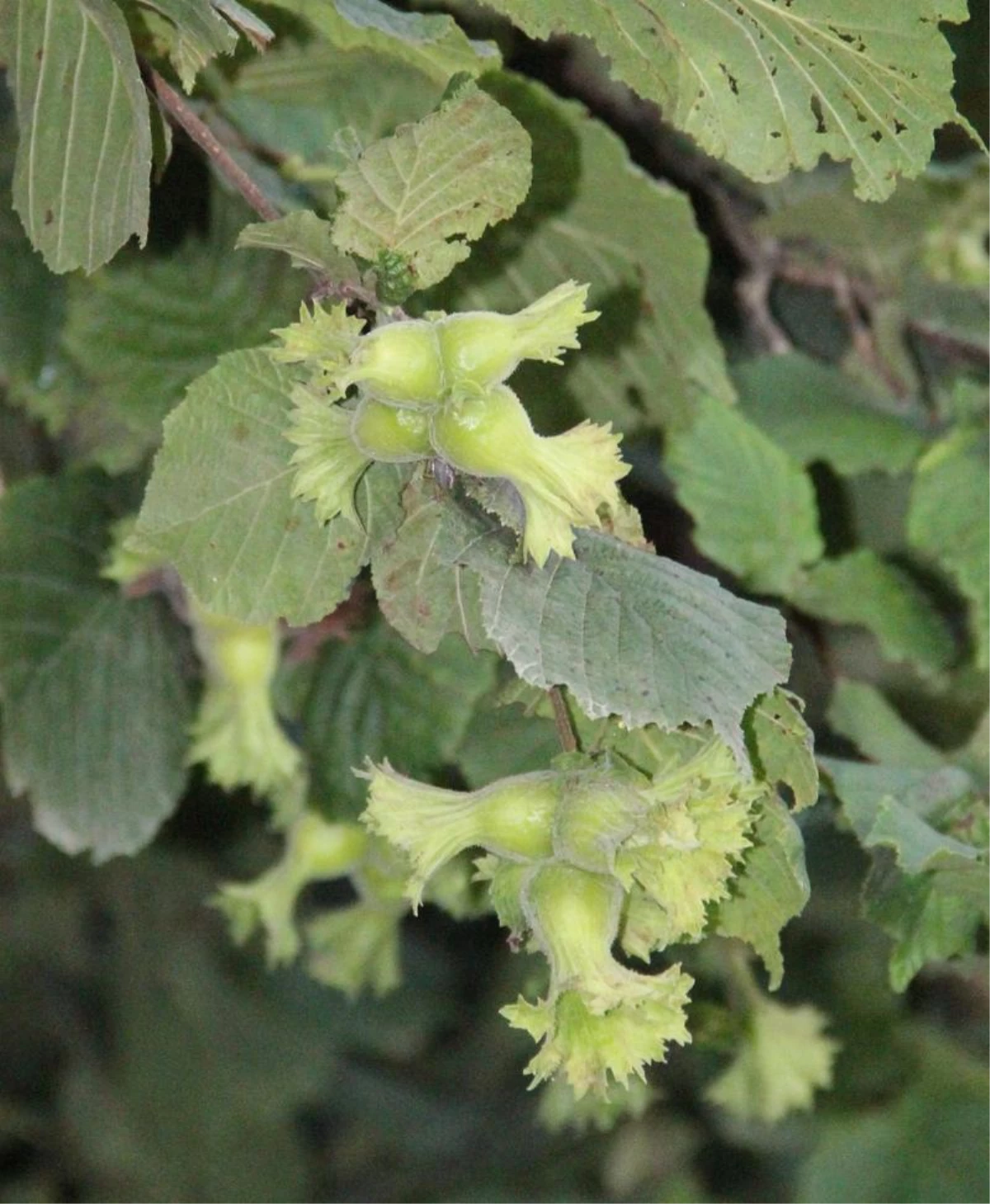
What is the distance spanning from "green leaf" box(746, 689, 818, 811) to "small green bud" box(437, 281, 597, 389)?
0.64 ft

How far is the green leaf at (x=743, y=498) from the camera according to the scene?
1137 millimetres

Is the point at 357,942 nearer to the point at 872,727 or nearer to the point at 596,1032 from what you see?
the point at 872,727

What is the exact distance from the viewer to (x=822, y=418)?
1.25 m

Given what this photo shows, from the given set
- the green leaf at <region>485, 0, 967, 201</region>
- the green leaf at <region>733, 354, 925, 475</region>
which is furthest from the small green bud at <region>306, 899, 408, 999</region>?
the green leaf at <region>485, 0, 967, 201</region>

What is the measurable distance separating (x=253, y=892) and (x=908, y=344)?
739 mm

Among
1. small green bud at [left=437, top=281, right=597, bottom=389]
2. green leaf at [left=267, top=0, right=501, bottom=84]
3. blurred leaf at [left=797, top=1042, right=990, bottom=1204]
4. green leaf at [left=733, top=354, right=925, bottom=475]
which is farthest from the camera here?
blurred leaf at [left=797, top=1042, right=990, bottom=1204]

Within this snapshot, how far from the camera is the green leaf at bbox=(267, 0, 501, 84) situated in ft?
2.39

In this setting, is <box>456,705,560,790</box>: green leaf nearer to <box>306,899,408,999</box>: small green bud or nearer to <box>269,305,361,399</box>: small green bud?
<box>306,899,408,999</box>: small green bud

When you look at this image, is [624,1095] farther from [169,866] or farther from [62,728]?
[169,866]

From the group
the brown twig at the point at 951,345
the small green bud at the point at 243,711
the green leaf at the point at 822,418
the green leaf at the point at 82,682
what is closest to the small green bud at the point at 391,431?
the small green bud at the point at 243,711

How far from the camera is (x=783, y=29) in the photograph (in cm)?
75

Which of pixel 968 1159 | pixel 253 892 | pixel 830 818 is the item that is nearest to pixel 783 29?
pixel 830 818

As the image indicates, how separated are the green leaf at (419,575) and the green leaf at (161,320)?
37 centimetres

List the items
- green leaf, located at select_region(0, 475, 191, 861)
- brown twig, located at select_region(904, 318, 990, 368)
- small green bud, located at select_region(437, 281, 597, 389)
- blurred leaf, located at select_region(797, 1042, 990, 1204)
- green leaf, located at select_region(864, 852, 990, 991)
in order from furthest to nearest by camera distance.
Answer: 1. blurred leaf, located at select_region(797, 1042, 990, 1204)
2. brown twig, located at select_region(904, 318, 990, 368)
3. green leaf, located at select_region(0, 475, 191, 861)
4. green leaf, located at select_region(864, 852, 990, 991)
5. small green bud, located at select_region(437, 281, 597, 389)
